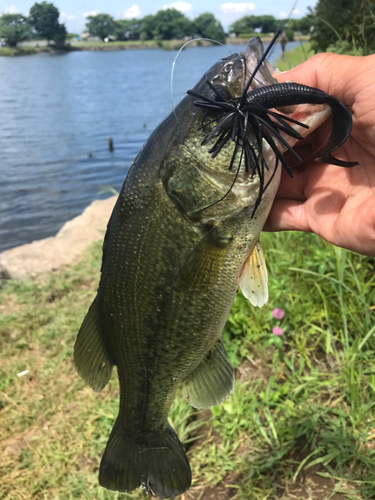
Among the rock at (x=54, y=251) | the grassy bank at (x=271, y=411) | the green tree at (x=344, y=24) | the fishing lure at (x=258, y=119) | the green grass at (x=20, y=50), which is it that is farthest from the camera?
the green grass at (x=20, y=50)

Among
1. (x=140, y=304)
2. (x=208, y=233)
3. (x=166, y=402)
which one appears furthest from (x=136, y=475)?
(x=208, y=233)

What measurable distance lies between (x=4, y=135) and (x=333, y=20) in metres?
17.8

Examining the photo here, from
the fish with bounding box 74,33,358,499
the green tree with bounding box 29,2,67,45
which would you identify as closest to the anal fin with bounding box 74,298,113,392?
the fish with bounding box 74,33,358,499

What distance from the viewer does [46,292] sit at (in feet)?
18.0

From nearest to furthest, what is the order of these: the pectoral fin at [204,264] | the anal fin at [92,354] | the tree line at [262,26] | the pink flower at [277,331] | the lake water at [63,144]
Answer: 1. the pectoral fin at [204,264]
2. the anal fin at [92,354]
3. the pink flower at [277,331]
4. the tree line at [262,26]
5. the lake water at [63,144]

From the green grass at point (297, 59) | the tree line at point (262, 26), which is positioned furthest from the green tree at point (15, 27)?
the green grass at point (297, 59)

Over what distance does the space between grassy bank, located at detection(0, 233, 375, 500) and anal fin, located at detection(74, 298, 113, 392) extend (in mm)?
1302

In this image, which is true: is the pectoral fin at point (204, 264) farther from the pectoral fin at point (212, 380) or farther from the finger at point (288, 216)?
the finger at point (288, 216)

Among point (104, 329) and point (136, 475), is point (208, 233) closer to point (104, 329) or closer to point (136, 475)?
point (104, 329)

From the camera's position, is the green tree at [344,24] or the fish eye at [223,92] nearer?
the fish eye at [223,92]

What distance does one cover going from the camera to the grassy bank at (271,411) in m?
2.77

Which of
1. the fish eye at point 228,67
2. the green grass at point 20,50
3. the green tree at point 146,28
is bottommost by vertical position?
the fish eye at point 228,67

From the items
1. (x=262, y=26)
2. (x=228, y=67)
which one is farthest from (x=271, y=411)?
(x=262, y=26)

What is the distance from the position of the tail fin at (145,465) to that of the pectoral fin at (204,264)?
979 mm
